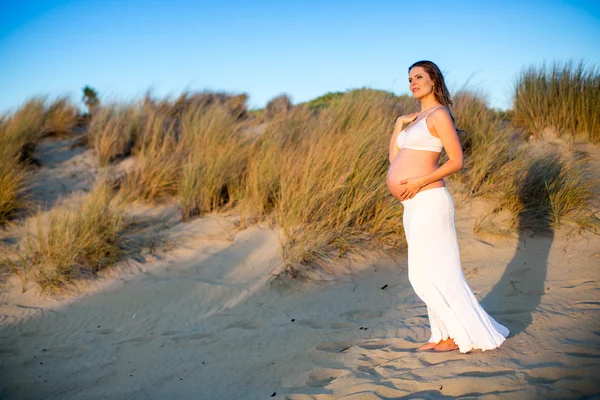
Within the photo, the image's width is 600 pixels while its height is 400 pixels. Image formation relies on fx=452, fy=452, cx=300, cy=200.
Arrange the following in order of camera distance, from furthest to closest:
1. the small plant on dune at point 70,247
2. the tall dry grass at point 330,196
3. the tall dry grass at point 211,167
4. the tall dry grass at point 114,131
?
the tall dry grass at point 114,131 < the tall dry grass at point 211,167 < the tall dry grass at point 330,196 < the small plant on dune at point 70,247

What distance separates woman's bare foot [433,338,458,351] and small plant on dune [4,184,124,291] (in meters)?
4.26

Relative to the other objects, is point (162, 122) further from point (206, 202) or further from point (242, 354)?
point (242, 354)

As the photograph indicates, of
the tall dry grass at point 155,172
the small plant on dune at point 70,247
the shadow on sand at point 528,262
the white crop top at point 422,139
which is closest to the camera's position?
the white crop top at point 422,139

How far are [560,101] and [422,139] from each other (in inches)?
250

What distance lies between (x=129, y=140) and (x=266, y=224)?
13.3 feet

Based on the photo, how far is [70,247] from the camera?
557 cm

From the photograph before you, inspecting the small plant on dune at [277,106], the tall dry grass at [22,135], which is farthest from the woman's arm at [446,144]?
the small plant on dune at [277,106]

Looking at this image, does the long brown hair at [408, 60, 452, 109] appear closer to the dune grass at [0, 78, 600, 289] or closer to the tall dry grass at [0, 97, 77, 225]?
the dune grass at [0, 78, 600, 289]

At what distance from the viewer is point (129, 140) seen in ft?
29.1

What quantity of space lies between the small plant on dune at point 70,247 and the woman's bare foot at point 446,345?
14.0ft

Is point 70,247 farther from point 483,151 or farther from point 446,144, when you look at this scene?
point 483,151

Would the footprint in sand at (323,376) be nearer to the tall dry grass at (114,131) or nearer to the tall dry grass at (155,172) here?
the tall dry grass at (155,172)

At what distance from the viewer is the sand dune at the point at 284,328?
3084 mm

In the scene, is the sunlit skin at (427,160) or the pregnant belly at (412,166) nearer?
the sunlit skin at (427,160)
